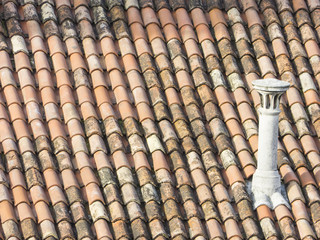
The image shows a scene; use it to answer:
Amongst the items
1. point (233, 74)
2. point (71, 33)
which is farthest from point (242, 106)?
point (71, 33)

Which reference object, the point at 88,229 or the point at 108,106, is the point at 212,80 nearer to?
the point at 108,106

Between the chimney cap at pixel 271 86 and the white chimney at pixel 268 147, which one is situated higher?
the chimney cap at pixel 271 86

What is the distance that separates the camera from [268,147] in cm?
1040

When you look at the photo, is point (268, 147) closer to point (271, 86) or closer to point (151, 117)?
point (271, 86)

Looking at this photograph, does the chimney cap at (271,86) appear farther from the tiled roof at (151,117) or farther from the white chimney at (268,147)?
the tiled roof at (151,117)

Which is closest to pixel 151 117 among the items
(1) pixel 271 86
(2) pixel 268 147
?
(2) pixel 268 147

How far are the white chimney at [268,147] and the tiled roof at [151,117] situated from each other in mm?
137

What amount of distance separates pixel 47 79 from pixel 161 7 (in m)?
1.59

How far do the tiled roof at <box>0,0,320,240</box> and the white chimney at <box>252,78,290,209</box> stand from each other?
0.14 meters

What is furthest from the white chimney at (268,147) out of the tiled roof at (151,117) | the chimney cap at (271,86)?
the tiled roof at (151,117)

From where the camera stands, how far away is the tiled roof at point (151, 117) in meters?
10.4

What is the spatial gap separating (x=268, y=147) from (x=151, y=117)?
1.33 meters

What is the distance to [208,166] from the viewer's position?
10.7 metres

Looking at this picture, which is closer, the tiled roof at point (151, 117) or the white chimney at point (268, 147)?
the white chimney at point (268, 147)
